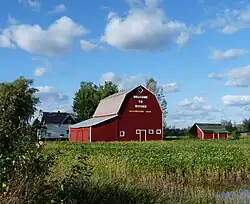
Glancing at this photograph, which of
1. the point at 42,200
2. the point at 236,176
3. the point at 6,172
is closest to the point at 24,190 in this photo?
the point at 42,200

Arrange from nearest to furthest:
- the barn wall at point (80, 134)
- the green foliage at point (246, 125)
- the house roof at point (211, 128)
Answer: the barn wall at point (80, 134) → the house roof at point (211, 128) → the green foliage at point (246, 125)

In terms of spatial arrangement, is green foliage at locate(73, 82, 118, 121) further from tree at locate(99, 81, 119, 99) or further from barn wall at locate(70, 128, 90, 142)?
barn wall at locate(70, 128, 90, 142)

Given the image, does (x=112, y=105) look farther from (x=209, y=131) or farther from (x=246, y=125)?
(x=246, y=125)

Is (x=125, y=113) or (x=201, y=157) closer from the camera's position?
(x=201, y=157)

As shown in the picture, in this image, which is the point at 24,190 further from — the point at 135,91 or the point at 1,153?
the point at 135,91

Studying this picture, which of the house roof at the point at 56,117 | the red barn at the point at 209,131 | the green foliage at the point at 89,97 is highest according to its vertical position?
the green foliage at the point at 89,97

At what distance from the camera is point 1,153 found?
5.50 metres

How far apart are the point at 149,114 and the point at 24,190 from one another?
53082 millimetres

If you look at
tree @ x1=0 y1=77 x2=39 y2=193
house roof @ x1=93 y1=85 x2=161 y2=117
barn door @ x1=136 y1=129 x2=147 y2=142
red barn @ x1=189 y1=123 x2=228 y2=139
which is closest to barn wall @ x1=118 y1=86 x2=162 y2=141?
barn door @ x1=136 y1=129 x2=147 y2=142

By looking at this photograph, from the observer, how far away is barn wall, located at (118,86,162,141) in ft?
186

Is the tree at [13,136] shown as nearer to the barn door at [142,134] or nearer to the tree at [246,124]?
the barn door at [142,134]

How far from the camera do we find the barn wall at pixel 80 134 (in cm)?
5590

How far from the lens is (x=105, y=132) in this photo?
5509cm

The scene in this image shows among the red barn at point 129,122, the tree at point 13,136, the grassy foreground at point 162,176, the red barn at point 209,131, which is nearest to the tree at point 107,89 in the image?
the red barn at point 209,131
